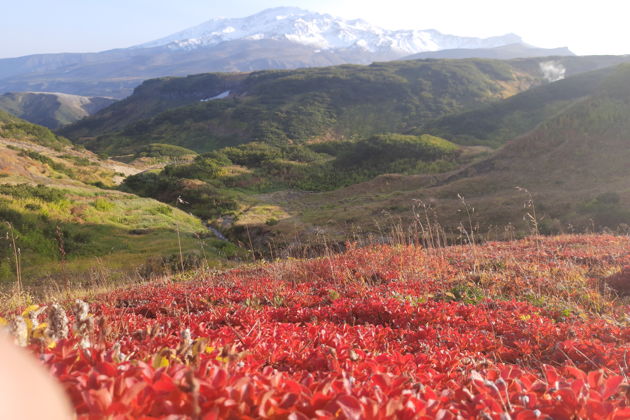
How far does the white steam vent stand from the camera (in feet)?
343

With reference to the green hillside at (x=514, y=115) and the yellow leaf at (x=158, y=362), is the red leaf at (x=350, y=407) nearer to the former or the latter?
the yellow leaf at (x=158, y=362)

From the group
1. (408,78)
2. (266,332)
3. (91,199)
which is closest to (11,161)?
(91,199)

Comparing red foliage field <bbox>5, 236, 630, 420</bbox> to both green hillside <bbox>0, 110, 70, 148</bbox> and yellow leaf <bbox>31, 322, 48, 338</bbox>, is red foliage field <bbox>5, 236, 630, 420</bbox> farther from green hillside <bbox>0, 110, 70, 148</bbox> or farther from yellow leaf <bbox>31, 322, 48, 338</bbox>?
green hillside <bbox>0, 110, 70, 148</bbox>

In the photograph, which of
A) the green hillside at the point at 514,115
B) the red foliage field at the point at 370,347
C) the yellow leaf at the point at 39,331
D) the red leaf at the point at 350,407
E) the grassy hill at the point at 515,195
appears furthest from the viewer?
the green hillside at the point at 514,115

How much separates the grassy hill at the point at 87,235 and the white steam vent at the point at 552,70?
112 meters

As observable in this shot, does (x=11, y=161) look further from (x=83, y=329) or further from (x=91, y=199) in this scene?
(x=83, y=329)

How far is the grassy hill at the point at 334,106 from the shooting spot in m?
81.1

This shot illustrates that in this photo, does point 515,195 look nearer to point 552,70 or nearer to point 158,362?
point 158,362

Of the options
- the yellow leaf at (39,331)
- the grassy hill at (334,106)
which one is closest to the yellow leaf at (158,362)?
the yellow leaf at (39,331)

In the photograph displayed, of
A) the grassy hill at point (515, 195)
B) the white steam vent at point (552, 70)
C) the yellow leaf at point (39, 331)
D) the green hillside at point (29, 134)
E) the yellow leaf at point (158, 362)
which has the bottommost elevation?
the grassy hill at point (515, 195)

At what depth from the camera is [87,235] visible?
17672 millimetres

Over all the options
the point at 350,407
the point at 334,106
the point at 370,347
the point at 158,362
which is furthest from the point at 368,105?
the point at 350,407

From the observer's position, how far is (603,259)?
9.20m

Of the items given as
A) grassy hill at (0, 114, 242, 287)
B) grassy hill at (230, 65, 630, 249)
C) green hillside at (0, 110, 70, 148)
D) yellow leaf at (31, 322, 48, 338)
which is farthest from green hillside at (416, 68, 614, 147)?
yellow leaf at (31, 322, 48, 338)
